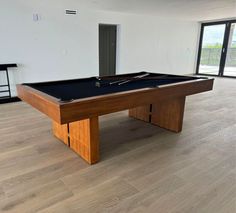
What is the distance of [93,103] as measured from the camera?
1.81m

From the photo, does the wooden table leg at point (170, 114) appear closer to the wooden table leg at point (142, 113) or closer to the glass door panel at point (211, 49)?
the wooden table leg at point (142, 113)

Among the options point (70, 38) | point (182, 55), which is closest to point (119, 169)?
point (70, 38)

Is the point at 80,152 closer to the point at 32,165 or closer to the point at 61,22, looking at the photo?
the point at 32,165

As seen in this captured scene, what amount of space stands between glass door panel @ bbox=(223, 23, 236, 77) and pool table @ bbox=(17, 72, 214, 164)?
626 cm

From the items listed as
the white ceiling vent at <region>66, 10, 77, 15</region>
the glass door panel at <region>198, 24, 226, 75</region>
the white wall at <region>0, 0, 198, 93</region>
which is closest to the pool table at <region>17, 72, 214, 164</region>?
the white wall at <region>0, 0, 198, 93</region>

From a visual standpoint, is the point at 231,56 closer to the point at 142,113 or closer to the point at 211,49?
the point at 211,49

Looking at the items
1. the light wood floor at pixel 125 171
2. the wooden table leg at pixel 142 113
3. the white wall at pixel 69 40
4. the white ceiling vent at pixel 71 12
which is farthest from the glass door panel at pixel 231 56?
the wooden table leg at pixel 142 113

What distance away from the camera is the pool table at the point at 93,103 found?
1.74 metres

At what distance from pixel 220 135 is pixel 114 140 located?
1.53 meters

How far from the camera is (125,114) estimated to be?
3795mm

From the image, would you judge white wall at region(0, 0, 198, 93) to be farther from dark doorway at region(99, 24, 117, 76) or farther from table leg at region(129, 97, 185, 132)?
table leg at region(129, 97, 185, 132)

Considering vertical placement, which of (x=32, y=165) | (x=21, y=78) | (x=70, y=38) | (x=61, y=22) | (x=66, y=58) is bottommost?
(x=32, y=165)

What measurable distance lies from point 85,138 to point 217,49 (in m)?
8.25

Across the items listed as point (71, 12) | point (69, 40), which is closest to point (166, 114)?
point (69, 40)
